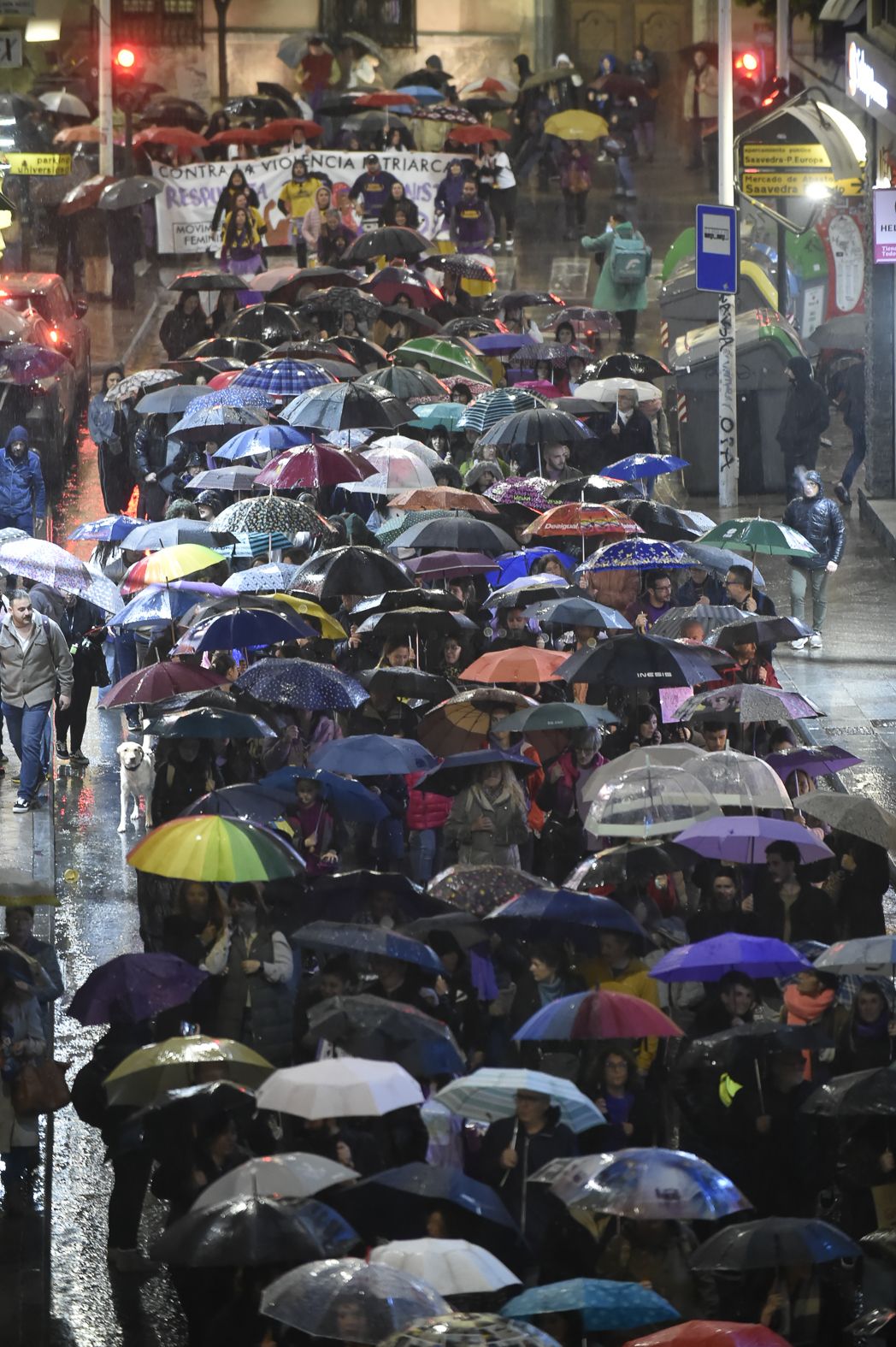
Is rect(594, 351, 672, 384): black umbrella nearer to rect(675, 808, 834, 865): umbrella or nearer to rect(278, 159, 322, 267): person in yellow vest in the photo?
rect(675, 808, 834, 865): umbrella

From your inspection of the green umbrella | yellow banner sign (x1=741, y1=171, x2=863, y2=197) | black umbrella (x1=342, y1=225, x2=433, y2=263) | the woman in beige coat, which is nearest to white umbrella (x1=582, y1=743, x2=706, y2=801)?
the green umbrella

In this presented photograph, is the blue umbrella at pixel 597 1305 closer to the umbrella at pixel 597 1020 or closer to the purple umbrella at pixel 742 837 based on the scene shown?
the umbrella at pixel 597 1020

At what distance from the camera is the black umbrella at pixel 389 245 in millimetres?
30875

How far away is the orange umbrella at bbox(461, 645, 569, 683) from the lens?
14.7 metres

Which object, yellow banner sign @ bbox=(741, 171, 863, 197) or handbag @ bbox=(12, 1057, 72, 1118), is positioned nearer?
handbag @ bbox=(12, 1057, 72, 1118)

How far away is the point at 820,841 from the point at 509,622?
4113 mm

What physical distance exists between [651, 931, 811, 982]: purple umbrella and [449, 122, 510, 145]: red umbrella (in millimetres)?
29573

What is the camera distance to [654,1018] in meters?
10.0

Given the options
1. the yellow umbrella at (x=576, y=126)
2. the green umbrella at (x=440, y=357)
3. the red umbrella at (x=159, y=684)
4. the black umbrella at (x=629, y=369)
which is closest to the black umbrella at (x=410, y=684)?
the red umbrella at (x=159, y=684)

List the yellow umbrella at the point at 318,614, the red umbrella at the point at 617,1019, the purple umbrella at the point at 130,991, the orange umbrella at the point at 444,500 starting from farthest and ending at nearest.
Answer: the orange umbrella at the point at 444,500 → the yellow umbrella at the point at 318,614 → the purple umbrella at the point at 130,991 → the red umbrella at the point at 617,1019

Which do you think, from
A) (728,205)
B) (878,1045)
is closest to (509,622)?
(878,1045)

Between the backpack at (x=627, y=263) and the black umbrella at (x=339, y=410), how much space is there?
1175 cm

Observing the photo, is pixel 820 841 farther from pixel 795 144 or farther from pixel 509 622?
pixel 795 144

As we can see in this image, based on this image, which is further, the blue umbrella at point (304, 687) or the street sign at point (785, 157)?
the street sign at point (785, 157)
